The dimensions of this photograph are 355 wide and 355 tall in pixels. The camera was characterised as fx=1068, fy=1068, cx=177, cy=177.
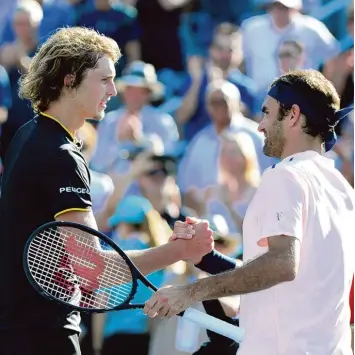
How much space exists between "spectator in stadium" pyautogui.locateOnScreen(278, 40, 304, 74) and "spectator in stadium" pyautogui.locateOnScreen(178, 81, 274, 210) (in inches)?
18.7

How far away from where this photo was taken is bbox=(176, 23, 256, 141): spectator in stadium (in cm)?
917

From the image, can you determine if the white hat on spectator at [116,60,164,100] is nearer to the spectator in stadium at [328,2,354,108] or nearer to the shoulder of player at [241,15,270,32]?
the shoulder of player at [241,15,270,32]

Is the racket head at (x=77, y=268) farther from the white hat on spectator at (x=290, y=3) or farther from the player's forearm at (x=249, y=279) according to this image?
the white hat on spectator at (x=290, y=3)

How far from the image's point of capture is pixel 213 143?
335 inches

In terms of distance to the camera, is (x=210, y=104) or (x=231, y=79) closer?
(x=210, y=104)

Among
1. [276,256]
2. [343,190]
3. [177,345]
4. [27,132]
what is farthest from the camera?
[177,345]

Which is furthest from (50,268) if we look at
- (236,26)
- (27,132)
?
(236,26)

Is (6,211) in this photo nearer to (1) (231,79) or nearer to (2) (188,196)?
(2) (188,196)

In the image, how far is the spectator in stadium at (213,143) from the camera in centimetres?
838

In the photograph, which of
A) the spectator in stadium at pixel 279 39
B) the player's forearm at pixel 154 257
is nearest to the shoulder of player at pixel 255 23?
the spectator in stadium at pixel 279 39

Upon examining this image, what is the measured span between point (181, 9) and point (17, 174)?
19.5 ft

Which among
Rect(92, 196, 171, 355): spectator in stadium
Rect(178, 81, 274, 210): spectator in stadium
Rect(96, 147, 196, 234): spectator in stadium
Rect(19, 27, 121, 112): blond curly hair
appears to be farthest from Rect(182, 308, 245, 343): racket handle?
Rect(178, 81, 274, 210): spectator in stadium

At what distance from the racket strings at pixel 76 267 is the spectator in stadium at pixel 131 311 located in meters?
2.70

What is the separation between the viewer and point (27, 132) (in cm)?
429
